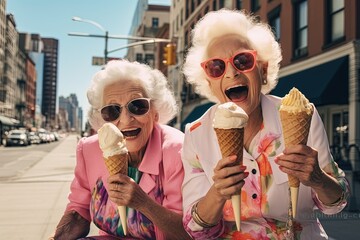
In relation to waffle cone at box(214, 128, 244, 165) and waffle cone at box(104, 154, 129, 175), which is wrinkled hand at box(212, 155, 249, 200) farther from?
waffle cone at box(104, 154, 129, 175)

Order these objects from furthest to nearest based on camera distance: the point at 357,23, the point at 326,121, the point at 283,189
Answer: the point at 326,121
the point at 357,23
the point at 283,189

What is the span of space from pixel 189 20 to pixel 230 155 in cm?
3892

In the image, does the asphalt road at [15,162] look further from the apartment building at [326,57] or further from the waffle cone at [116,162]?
the waffle cone at [116,162]

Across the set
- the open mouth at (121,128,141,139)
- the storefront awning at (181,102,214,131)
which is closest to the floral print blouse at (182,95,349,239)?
the open mouth at (121,128,141,139)

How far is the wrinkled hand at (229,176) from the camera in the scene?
1736 millimetres

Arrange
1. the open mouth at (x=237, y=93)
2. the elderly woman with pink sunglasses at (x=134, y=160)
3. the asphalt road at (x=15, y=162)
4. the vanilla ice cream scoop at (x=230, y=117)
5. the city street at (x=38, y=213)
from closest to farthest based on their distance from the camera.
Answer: the vanilla ice cream scoop at (x=230, y=117) < the open mouth at (x=237, y=93) < the elderly woman with pink sunglasses at (x=134, y=160) < the city street at (x=38, y=213) < the asphalt road at (x=15, y=162)

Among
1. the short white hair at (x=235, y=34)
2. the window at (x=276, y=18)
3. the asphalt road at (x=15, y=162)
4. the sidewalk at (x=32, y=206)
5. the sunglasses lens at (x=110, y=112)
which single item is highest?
the window at (x=276, y=18)

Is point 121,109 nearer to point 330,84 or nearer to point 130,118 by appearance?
point 130,118

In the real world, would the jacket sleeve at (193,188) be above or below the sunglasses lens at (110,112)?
below

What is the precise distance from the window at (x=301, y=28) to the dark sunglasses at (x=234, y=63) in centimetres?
1615

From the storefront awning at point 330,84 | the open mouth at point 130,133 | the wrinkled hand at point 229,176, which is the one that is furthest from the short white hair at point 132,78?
the storefront awning at point 330,84

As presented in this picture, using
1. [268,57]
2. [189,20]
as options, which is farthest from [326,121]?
[189,20]

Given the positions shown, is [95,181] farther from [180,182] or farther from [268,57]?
[268,57]

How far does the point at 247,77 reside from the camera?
2.38 metres
